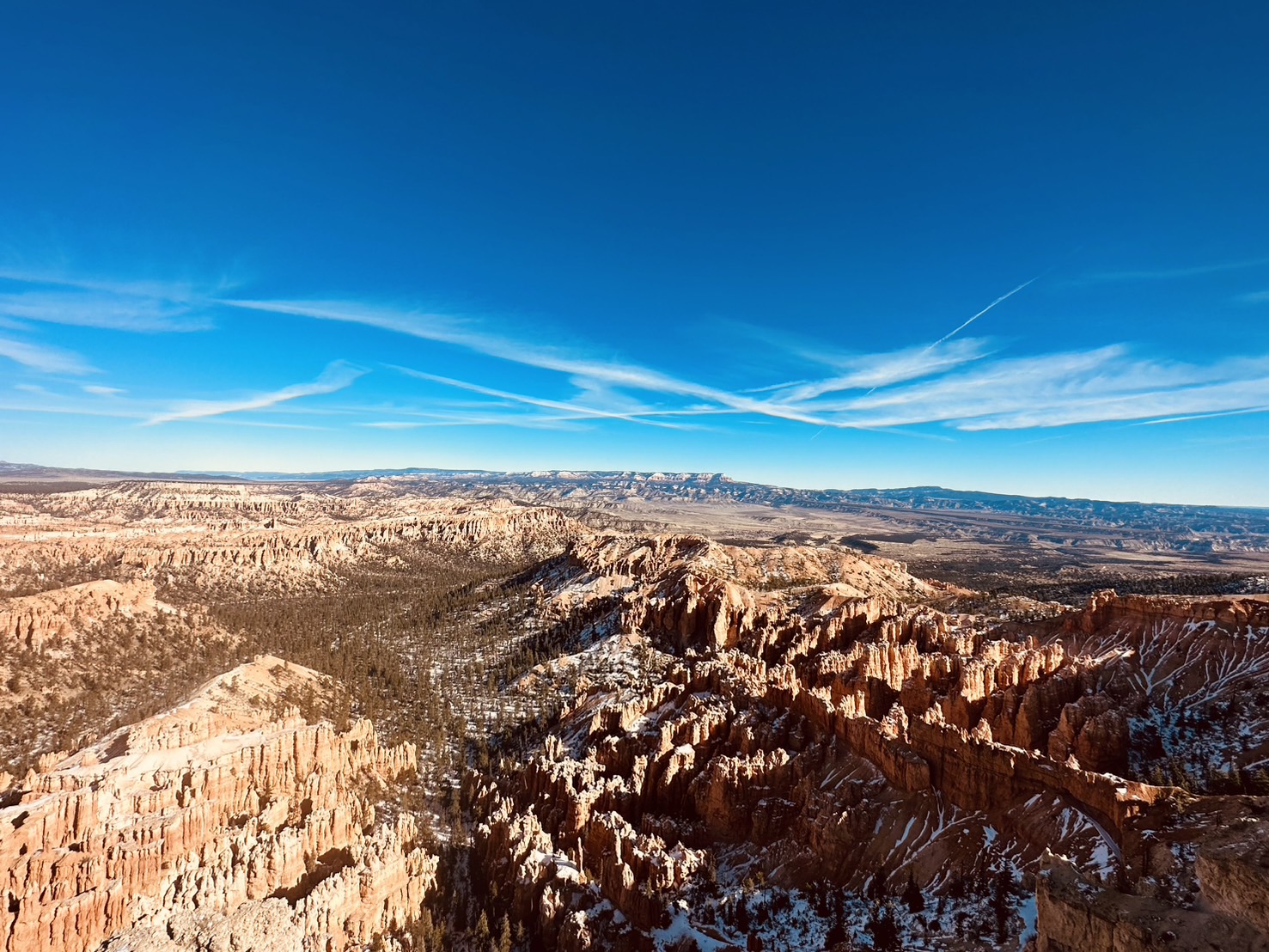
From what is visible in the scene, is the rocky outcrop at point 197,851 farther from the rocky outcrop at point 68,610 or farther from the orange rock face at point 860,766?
the rocky outcrop at point 68,610

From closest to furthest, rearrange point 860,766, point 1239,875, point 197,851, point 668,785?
point 1239,875 < point 197,851 < point 860,766 < point 668,785

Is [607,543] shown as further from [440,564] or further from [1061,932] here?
[1061,932]

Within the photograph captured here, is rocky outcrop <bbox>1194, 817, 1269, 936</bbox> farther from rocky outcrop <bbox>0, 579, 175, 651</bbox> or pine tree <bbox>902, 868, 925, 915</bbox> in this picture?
rocky outcrop <bbox>0, 579, 175, 651</bbox>

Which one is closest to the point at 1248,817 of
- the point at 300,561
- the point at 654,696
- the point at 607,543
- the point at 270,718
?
the point at 654,696

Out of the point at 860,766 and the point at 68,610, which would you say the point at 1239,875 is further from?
the point at 68,610

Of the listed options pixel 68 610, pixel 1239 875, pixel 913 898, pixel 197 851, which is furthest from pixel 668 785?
pixel 68 610

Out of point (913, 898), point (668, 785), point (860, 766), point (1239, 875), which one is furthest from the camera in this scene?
point (668, 785)

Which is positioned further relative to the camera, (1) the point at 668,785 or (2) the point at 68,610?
(2) the point at 68,610
